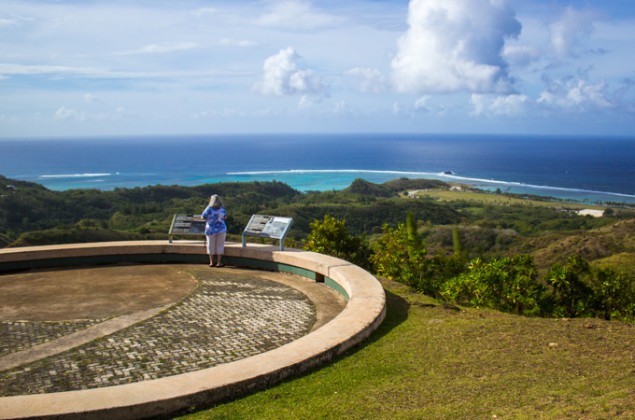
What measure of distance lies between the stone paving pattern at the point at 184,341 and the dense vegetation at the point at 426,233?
293 cm

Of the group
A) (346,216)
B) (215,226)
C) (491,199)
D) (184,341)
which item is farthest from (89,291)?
(491,199)

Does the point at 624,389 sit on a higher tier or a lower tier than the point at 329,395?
higher

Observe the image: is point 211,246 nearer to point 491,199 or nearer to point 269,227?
point 269,227

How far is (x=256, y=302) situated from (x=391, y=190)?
98539 millimetres

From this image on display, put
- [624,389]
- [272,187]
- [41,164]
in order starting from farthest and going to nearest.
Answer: [41,164] → [272,187] → [624,389]

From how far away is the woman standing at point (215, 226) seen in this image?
30.7 feet

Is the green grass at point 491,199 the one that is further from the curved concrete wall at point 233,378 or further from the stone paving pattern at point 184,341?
the stone paving pattern at point 184,341

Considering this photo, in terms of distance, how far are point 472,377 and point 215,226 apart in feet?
20.2

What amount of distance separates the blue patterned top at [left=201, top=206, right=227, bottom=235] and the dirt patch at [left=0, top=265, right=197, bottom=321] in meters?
0.97

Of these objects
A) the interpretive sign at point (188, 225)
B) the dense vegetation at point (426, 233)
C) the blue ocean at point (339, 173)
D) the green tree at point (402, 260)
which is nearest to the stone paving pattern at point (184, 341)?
the interpretive sign at point (188, 225)

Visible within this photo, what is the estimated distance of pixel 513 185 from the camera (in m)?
Answer: 124

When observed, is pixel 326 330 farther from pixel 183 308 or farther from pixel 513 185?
pixel 513 185

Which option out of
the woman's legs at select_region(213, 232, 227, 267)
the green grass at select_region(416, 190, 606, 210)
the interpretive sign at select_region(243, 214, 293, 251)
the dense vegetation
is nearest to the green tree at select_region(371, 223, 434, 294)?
the dense vegetation

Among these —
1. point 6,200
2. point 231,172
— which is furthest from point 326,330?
point 231,172
